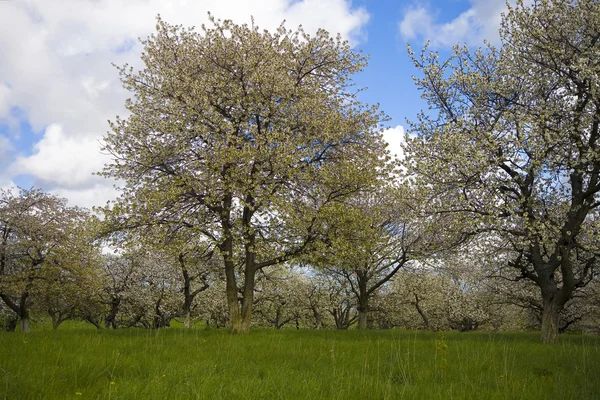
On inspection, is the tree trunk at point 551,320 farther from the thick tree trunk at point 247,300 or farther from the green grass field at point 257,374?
the thick tree trunk at point 247,300

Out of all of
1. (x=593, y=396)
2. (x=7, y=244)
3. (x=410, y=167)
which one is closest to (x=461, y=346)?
(x=593, y=396)

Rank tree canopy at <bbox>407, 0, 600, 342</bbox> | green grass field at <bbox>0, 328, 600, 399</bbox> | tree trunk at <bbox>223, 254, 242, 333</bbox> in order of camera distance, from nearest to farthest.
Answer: green grass field at <bbox>0, 328, 600, 399</bbox>, tree canopy at <bbox>407, 0, 600, 342</bbox>, tree trunk at <bbox>223, 254, 242, 333</bbox>

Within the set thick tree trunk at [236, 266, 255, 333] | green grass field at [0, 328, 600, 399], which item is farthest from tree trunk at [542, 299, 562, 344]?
thick tree trunk at [236, 266, 255, 333]

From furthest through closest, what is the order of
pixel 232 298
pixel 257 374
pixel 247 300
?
pixel 232 298 → pixel 247 300 → pixel 257 374

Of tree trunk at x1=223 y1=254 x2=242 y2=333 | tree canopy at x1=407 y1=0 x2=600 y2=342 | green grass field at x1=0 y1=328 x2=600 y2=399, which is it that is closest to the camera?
green grass field at x1=0 y1=328 x2=600 y2=399

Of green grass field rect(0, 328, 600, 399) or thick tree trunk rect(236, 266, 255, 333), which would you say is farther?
thick tree trunk rect(236, 266, 255, 333)

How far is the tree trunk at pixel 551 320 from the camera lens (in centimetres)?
1686

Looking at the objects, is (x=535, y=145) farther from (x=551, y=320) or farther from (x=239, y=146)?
(x=239, y=146)

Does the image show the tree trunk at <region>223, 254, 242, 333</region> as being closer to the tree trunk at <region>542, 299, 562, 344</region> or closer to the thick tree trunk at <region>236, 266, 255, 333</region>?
the thick tree trunk at <region>236, 266, 255, 333</region>

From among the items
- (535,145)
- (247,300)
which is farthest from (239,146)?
(535,145)

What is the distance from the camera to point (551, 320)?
1720cm

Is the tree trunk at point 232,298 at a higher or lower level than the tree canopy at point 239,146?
lower

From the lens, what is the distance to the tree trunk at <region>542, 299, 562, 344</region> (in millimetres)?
16859

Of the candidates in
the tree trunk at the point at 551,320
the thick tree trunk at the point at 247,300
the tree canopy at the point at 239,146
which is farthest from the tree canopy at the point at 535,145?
the thick tree trunk at the point at 247,300
